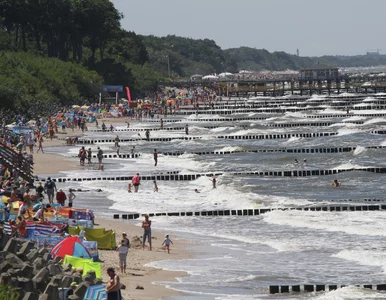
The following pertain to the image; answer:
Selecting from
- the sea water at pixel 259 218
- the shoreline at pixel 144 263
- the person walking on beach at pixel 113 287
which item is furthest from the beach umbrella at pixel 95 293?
the sea water at pixel 259 218

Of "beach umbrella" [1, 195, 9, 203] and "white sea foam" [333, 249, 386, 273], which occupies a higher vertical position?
"beach umbrella" [1, 195, 9, 203]

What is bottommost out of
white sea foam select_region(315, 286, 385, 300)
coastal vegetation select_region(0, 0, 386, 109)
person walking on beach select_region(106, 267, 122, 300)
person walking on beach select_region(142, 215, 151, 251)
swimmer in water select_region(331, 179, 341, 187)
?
swimmer in water select_region(331, 179, 341, 187)

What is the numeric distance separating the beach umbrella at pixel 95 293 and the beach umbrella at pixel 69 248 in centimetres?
368

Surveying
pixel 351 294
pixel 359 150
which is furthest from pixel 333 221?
pixel 359 150

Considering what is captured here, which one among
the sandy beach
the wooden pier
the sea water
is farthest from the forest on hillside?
the sandy beach

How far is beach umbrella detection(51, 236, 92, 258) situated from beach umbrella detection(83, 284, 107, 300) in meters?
3.68

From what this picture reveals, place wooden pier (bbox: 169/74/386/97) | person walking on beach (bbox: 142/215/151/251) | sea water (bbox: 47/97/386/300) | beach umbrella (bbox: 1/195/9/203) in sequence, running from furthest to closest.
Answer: wooden pier (bbox: 169/74/386/97) → beach umbrella (bbox: 1/195/9/203) → person walking on beach (bbox: 142/215/151/251) → sea water (bbox: 47/97/386/300)

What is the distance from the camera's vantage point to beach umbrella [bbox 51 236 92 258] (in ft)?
69.9

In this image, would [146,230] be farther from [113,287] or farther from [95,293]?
[113,287]

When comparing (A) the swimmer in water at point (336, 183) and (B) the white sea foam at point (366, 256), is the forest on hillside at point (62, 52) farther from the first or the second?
(B) the white sea foam at point (366, 256)

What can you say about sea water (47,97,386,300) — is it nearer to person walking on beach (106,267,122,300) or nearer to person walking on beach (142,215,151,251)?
person walking on beach (142,215,151,251)

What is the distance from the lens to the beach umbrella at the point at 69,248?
2131cm

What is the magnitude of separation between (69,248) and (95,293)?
12.8 ft

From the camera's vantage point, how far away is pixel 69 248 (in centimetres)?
2134
